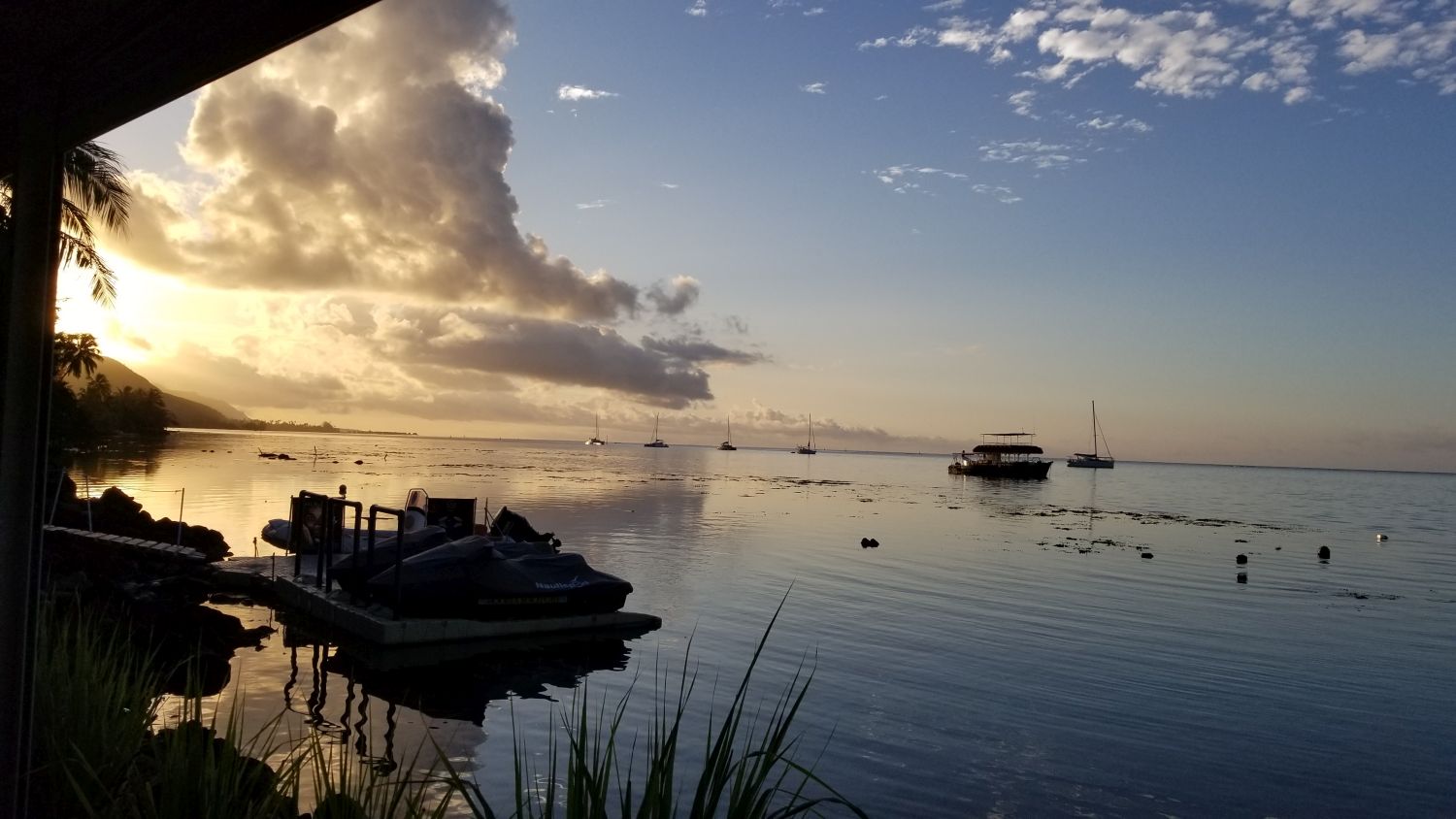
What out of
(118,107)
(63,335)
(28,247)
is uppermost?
(63,335)

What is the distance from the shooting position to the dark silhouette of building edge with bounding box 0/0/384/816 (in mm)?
4156

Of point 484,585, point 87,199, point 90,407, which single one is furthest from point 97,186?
point 90,407

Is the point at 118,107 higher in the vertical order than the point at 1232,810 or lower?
higher

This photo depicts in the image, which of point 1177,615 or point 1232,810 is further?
point 1177,615

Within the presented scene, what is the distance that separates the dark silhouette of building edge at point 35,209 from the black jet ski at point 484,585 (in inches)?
528

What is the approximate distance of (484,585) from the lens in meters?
18.6

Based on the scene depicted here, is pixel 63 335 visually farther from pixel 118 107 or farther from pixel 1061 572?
pixel 118 107

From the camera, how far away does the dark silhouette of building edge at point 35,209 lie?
13.6ft

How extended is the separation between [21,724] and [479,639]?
13937mm

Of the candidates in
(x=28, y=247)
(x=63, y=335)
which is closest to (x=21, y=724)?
(x=28, y=247)

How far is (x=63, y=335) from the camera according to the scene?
50281 millimetres

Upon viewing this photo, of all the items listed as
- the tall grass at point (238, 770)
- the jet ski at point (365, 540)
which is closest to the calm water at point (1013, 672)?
the tall grass at point (238, 770)

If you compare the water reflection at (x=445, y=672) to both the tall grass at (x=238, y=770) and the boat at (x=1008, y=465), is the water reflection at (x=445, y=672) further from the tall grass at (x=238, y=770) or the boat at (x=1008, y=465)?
the boat at (x=1008, y=465)

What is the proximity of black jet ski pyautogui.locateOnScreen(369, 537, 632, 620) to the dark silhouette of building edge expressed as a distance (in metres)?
13.4
